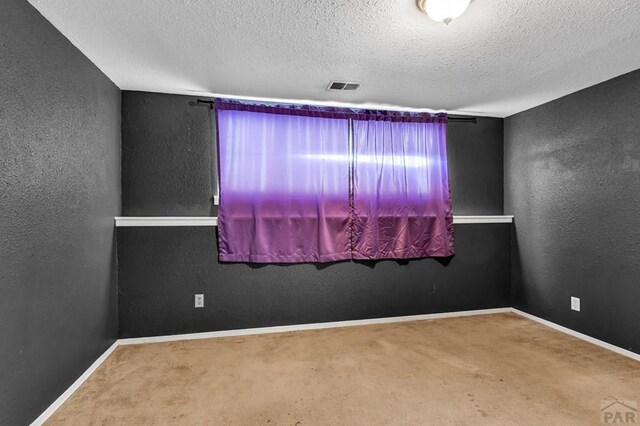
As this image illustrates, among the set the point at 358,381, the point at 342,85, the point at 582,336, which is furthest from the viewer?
the point at 582,336

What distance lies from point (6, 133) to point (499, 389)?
3.02 meters

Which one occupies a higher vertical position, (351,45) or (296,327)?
(351,45)

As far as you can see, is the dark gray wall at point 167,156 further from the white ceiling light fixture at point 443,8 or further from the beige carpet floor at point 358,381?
the white ceiling light fixture at point 443,8

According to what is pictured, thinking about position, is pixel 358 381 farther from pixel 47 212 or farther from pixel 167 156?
pixel 167 156

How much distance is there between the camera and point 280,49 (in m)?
2.14

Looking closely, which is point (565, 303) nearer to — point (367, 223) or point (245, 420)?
point (367, 223)

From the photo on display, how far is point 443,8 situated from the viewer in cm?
159

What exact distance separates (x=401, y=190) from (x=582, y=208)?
156cm

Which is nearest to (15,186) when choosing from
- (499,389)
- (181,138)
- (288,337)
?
(181,138)

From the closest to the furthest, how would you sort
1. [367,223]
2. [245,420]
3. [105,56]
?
1. [245,420]
2. [105,56]
3. [367,223]

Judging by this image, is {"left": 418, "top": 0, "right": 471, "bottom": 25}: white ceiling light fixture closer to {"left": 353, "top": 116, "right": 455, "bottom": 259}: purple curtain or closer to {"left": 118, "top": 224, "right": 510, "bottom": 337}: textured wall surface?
{"left": 353, "top": 116, "right": 455, "bottom": 259}: purple curtain

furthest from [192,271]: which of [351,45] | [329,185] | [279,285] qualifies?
[351,45]

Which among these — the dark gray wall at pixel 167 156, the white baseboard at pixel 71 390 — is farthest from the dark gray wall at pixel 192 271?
the white baseboard at pixel 71 390

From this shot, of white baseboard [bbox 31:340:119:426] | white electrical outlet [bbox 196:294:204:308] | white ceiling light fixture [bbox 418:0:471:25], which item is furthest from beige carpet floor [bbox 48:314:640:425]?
Result: white ceiling light fixture [bbox 418:0:471:25]
